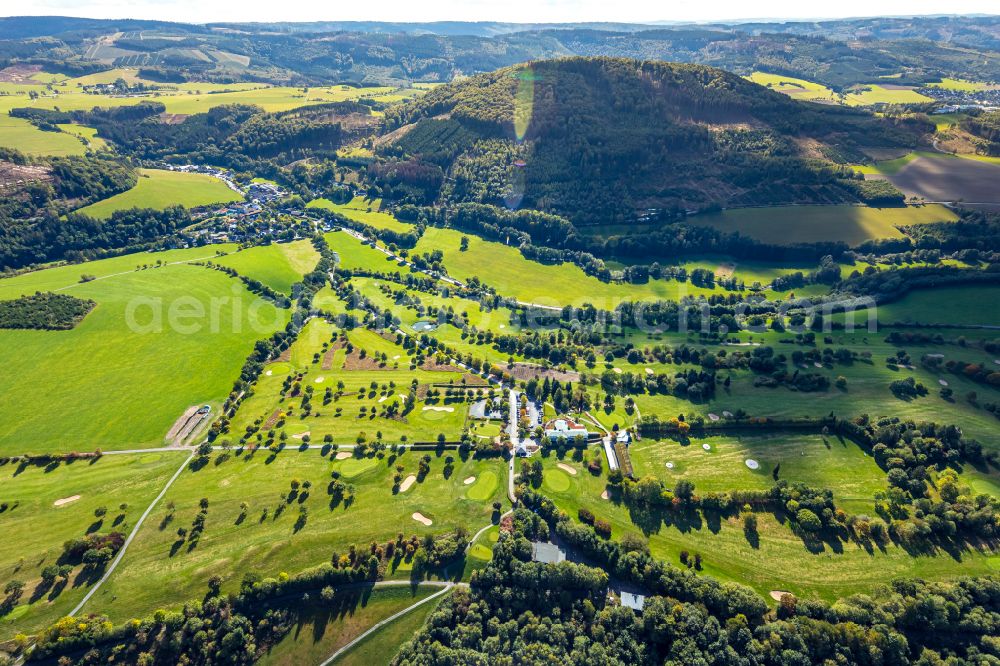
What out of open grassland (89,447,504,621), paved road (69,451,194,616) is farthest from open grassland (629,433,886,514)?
paved road (69,451,194,616)

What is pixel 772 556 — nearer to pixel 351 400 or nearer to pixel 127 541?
pixel 351 400

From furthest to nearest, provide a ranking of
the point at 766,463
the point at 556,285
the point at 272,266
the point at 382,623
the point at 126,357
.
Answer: the point at 272,266, the point at 556,285, the point at 126,357, the point at 766,463, the point at 382,623

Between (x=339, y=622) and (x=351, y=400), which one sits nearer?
(x=339, y=622)

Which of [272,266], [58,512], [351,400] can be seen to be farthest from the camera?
[272,266]

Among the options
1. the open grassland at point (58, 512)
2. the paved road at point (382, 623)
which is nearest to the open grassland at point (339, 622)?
the paved road at point (382, 623)

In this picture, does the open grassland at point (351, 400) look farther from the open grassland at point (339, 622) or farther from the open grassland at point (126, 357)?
the open grassland at point (339, 622)

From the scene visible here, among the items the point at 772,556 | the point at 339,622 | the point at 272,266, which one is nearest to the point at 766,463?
the point at 772,556
